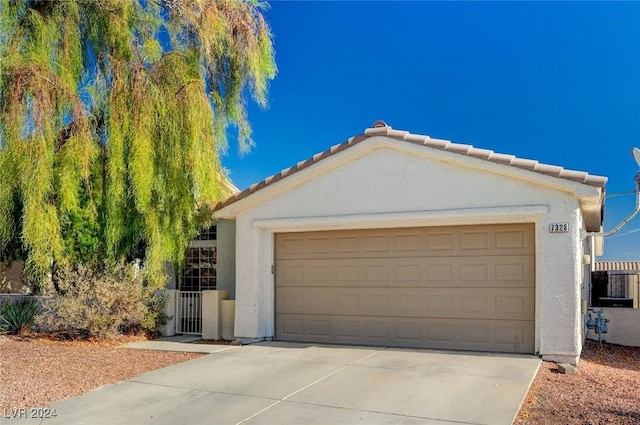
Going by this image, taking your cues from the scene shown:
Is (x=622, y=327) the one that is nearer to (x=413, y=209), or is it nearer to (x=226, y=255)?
(x=413, y=209)

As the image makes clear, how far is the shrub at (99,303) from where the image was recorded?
34.8 feet

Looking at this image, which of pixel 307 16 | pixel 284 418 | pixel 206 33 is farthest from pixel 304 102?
pixel 284 418

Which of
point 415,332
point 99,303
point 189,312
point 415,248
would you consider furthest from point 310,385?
point 99,303

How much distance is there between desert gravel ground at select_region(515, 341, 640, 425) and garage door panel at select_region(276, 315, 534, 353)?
2.91ft

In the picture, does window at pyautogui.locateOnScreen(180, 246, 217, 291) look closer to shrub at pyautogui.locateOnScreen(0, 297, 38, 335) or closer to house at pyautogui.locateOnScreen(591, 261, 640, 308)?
shrub at pyautogui.locateOnScreen(0, 297, 38, 335)

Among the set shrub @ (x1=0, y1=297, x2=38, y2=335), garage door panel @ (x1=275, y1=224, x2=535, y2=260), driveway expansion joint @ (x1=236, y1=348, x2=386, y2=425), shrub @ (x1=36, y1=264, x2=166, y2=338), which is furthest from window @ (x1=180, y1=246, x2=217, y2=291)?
driveway expansion joint @ (x1=236, y1=348, x2=386, y2=425)

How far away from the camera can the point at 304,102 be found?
1767 centimetres

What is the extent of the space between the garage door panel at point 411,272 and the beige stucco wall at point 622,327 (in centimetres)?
348

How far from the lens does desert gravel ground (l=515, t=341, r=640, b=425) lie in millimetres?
5629

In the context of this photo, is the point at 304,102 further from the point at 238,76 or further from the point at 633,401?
the point at 633,401

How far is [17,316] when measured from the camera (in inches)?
449

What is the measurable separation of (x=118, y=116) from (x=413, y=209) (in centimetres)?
594

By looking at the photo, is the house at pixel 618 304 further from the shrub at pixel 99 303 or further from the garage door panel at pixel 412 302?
the shrub at pixel 99 303

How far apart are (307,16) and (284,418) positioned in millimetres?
11378
